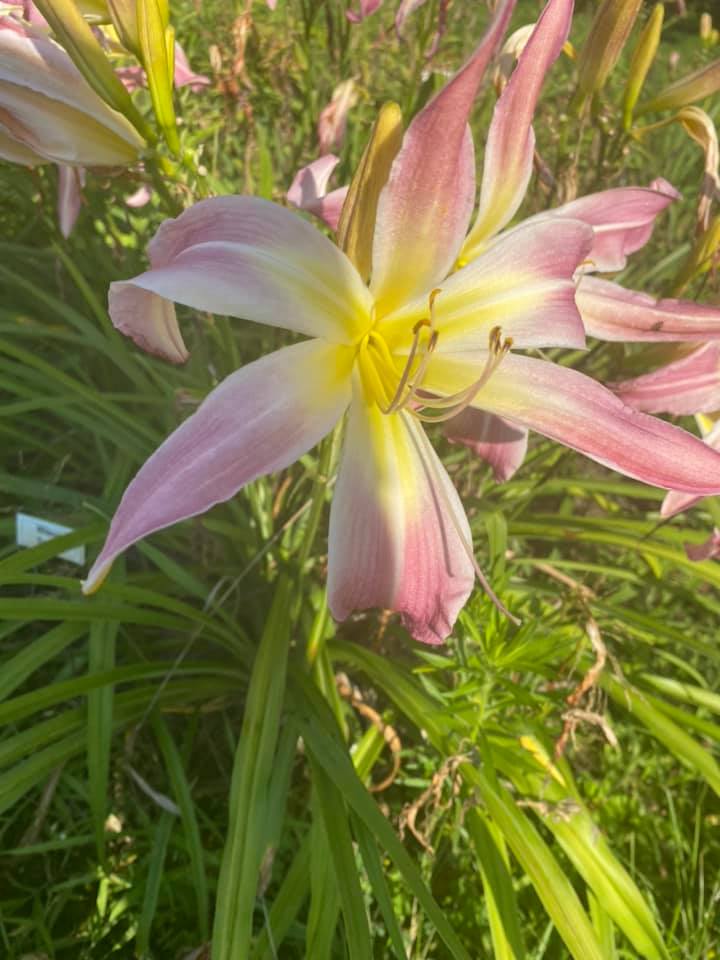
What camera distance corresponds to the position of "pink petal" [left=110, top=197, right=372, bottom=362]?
55 centimetres

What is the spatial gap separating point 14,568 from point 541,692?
0.88 m

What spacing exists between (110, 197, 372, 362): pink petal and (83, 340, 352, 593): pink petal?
0.12 feet

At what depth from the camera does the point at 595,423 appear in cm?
66

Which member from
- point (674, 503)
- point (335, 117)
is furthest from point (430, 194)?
point (335, 117)

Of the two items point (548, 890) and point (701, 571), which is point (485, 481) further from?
point (548, 890)

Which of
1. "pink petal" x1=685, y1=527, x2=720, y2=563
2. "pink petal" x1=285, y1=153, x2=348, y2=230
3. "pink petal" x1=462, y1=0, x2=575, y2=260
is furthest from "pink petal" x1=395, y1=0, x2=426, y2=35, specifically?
"pink petal" x1=685, y1=527, x2=720, y2=563

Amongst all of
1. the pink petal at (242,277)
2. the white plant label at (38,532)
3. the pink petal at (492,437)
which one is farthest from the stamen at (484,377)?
the white plant label at (38,532)

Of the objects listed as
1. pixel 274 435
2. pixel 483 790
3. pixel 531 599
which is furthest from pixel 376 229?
pixel 531 599

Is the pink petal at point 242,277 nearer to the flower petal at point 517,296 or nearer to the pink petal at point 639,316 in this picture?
the flower petal at point 517,296

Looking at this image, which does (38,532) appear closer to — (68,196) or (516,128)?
(68,196)

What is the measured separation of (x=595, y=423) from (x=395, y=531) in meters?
0.19

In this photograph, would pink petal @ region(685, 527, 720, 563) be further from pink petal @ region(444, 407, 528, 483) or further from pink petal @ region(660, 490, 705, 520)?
pink petal @ region(444, 407, 528, 483)

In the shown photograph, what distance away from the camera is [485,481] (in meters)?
1.43

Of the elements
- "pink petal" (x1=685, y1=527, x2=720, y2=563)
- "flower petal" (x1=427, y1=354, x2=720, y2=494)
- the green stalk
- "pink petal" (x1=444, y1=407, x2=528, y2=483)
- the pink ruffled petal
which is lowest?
→ the green stalk
